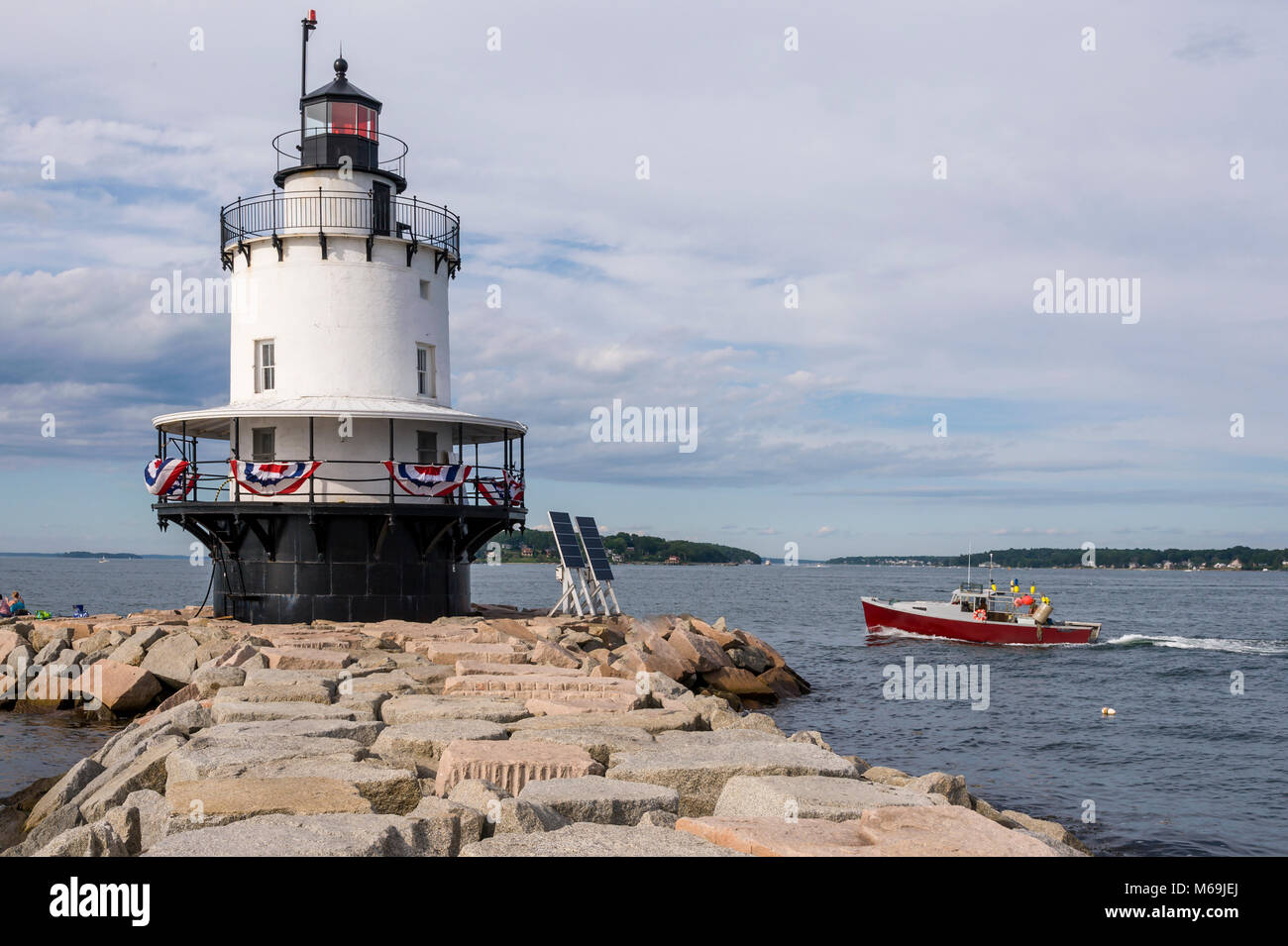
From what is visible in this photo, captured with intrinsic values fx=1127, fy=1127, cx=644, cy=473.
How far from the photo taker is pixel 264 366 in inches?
890

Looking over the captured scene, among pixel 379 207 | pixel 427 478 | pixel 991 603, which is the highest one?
pixel 379 207

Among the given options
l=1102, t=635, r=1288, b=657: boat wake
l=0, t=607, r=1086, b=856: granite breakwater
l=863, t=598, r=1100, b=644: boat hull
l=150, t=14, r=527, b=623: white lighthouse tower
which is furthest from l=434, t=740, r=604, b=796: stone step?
l=1102, t=635, r=1288, b=657: boat wake

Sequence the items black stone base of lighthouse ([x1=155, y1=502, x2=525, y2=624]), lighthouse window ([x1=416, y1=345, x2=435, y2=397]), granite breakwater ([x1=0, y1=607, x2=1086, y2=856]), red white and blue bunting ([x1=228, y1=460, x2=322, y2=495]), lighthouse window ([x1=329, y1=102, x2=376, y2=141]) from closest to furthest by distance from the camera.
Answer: granite breakwater ([x1=0, y1=607, x2=1086, y2=856]), red white and blue bunting ([x1=228, y1=460, x2=322, y2=495]), black stone base of lighthouse ([x1=155, y1=502, x2=525, y2=624]), lighthouse window ([x1=329, y1=102, x2=376, y2=141]), lighthouse window ([x1=416, y1=345, x2=435, y2=397])

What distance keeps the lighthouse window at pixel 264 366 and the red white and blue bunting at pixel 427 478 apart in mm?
3295

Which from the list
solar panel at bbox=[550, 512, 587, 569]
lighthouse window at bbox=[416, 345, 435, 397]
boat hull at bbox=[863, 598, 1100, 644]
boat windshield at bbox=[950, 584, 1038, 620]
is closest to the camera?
lighthouse window at bbox=[416, 345, 435, 397]

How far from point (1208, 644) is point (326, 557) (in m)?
35.5

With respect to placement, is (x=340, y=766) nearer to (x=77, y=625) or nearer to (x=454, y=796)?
(x=454, y=796)

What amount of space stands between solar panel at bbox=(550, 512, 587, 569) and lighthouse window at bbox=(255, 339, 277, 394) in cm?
939

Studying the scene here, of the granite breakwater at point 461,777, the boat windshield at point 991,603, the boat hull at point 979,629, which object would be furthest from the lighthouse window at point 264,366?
the boat windshield at point 991,603

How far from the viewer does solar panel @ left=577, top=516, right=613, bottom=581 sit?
29.9m

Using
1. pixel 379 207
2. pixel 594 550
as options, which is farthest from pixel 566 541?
pixel 379 207

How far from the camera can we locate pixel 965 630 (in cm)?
4066

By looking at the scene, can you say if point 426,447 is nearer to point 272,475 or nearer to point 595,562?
point 272,475

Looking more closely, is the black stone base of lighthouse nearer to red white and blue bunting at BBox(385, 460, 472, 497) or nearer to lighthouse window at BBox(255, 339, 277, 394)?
red white and blue bunting at BBox(385, 460, 472, 497)
